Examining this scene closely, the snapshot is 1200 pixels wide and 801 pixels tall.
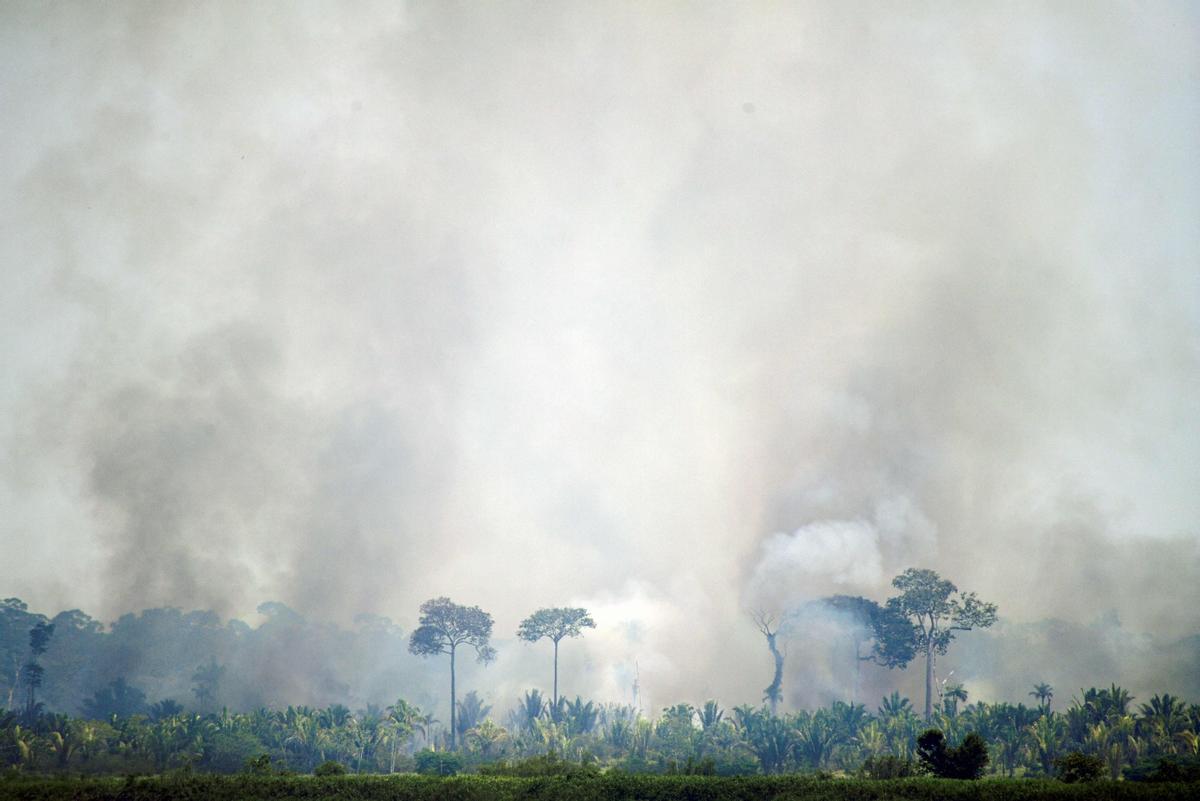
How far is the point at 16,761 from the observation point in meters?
76.4

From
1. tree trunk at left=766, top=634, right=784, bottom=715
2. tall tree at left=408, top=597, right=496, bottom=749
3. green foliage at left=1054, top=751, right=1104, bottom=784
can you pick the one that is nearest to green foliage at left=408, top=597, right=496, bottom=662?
tall tree at left=408, top=597, right=496, bottom=749

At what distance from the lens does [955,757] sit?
4581 centimetres

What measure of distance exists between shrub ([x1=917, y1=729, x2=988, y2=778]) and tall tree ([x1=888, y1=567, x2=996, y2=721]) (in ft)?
254

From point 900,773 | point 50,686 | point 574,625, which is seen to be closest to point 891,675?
point 574,625

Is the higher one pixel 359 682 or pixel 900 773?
pixel 900 773

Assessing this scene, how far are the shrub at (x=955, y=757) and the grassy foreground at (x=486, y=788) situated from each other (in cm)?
382

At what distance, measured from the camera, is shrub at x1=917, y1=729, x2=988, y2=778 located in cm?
4522

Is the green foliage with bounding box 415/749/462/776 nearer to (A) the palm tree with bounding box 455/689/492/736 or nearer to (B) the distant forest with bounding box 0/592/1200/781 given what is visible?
(B) the distant forest with bounding box 0/592/1200/781

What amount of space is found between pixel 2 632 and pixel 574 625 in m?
82.4

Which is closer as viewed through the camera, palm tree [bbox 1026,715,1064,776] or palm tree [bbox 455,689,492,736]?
palm tree [bbox 1026,715,1064,776]

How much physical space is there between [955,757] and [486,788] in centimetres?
2217

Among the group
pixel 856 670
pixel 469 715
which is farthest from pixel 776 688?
pixel 469 715

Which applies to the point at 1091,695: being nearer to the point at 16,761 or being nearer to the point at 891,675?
the point at 891,675

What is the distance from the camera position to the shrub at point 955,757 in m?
45.2
